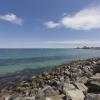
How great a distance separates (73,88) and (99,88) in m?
1.64

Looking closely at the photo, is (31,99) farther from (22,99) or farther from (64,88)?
(64,88)

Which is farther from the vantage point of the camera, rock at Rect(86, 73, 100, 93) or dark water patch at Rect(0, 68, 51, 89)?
dark water patch at Rect(0, 68, 51, 89)

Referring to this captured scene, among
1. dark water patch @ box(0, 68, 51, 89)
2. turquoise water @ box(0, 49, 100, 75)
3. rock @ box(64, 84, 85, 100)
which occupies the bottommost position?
turquoise water @ box(0, 49, 100, 75)

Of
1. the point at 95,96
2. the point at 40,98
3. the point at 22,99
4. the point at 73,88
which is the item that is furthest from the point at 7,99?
the point at 95,96

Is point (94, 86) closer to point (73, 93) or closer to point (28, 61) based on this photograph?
point (73, 93)

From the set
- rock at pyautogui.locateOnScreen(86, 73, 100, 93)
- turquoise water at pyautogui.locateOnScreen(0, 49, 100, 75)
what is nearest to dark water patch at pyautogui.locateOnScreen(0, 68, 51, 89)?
turquoise water at pyautogui.locateOnScreen(0, 49, 100, 75)

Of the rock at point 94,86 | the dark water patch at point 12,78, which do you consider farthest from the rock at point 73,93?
the dark water patch at point 12,78

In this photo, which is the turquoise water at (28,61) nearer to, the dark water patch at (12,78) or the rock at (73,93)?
the dark water patch at (12,78)

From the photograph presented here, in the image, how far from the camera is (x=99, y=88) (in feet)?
38.1

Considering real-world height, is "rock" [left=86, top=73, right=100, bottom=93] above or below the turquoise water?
above

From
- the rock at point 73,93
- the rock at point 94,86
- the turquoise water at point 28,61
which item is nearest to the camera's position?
the rock at point 73,93

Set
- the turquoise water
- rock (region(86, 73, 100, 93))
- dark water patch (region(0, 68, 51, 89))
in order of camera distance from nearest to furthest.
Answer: rock (region(86, 73, 100, 93)) → dark water patch (region(0, 68, 51, 89)) → the turquoise water

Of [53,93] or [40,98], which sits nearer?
[40,98]

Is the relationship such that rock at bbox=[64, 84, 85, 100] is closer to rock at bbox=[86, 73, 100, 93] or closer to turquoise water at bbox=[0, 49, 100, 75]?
rock at bbox=[86, 73, 100, 93]
